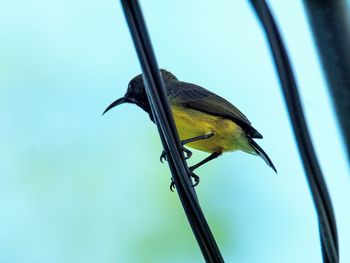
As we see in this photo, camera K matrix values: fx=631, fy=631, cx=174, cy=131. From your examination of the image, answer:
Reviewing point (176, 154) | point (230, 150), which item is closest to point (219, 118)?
point (230, 150)

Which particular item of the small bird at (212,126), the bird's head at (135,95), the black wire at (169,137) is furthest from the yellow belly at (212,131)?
the black wire at (169,137)

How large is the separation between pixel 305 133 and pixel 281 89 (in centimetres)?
13

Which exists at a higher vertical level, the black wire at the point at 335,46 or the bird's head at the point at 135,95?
the black wire at the point at 335,46

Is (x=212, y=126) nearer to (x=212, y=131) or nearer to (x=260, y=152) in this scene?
(x=212, y=131)

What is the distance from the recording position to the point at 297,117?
5.21 feet

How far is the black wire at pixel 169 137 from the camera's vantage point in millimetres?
1969

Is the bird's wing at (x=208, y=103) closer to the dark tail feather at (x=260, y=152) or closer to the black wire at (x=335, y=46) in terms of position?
the dark tail feather at (x=260, y=152)

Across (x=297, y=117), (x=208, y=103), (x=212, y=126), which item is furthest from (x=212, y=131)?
(x=297, y=117)

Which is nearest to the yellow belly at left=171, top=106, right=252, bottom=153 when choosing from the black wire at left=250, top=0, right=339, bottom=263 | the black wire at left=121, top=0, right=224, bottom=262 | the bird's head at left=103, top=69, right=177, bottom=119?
the bird's head at left=103, top=69, right=177, bottom=119

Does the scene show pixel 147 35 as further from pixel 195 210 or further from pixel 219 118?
pixel 219 118

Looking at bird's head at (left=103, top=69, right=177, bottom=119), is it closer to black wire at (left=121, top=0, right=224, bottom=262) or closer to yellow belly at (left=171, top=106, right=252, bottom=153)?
yellow belly at (left=171, top=106, right=252, bottom=153)

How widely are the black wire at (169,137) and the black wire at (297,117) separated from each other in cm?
48

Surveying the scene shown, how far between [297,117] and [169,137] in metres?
0.73

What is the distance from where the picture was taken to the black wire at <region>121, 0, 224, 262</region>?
1.97 metres
